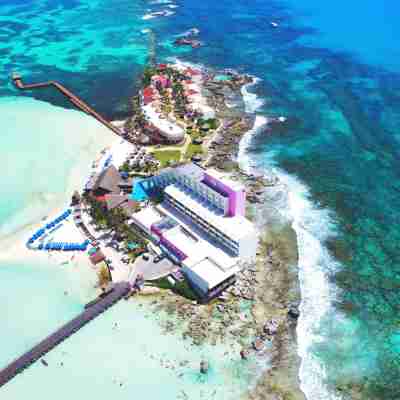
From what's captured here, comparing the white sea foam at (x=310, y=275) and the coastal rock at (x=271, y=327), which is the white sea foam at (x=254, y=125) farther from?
the coastal rock at (x=271, y=327)

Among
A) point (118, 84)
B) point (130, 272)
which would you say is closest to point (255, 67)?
point (118, 84)

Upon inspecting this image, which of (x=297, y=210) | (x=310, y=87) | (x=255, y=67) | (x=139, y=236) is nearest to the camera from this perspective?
(x=139, y=236)

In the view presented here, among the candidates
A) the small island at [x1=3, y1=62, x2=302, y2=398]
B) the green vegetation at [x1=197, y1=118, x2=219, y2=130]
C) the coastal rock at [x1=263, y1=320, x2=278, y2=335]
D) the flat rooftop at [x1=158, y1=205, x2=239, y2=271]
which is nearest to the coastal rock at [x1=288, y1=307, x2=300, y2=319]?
the small island at [x1=3, y1=62, x2=302, y2=398]

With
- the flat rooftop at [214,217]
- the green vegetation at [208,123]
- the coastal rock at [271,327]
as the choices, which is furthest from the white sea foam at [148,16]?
the coastal rock at [271,327]

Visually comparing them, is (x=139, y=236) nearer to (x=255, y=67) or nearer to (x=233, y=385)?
(x=233, y=385)

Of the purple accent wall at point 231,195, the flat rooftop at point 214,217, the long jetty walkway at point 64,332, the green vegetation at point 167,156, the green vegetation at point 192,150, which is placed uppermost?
the purple accent wall at point 231,195

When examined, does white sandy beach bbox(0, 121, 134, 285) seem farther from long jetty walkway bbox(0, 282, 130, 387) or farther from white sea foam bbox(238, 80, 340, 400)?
white sea foam bbox(238, 80, 340, 400)
